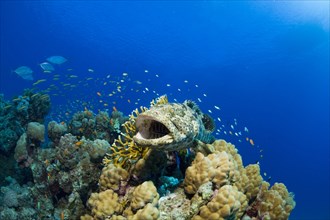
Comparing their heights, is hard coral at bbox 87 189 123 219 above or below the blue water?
below

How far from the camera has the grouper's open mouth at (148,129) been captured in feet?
11.2

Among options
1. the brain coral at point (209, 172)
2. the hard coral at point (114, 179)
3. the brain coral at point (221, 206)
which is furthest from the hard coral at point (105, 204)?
the brain coral at point (221, 206)

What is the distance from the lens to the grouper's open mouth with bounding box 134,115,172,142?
11.2 ft

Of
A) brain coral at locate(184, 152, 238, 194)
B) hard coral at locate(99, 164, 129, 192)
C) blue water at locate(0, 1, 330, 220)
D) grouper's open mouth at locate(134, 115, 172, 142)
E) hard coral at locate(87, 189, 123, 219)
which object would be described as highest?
blue water at locate(0, 1, 330, 220)

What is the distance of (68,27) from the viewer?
249 feet

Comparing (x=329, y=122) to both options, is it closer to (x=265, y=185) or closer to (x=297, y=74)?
(x=297, y=74)

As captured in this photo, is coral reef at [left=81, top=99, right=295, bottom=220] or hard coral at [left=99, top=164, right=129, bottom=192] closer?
coral reef at [left=81, top=99, right=295, bottom=220]

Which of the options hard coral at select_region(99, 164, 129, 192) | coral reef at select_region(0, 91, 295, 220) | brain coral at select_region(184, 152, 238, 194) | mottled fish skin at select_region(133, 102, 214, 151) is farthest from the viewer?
hard coral at select_region(99, 164, 129, 192)

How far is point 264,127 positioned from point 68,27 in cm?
6420

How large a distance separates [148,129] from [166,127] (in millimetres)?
249

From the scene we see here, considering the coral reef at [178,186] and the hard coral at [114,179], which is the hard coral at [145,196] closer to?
the coral reef at [178,186]

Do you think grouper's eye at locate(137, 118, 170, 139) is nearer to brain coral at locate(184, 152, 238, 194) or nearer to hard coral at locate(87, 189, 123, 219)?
brain coral at locate(184, 152, 238, 194)

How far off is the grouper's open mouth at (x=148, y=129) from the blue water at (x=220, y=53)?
176 feet

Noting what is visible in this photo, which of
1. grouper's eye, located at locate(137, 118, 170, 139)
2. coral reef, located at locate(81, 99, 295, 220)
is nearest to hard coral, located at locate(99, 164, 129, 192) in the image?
coral reef, located at locate(81, 99, 295, 220)
